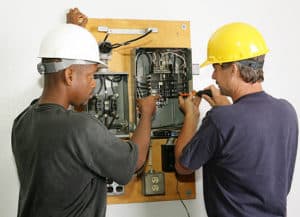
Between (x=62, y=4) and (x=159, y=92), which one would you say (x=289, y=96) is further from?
(x=62, y=4)

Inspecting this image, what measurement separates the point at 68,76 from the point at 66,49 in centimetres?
10

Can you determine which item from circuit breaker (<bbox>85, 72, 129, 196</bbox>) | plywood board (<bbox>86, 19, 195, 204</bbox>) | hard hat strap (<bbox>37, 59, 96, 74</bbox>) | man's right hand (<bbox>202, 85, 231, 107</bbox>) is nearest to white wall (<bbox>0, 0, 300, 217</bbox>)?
plywood board (<bbox>86, 19, 195, 204</bbox>)

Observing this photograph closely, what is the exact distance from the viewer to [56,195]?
130 centimetres

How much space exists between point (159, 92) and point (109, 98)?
25 centimetres

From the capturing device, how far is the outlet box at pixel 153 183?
187 centimetres

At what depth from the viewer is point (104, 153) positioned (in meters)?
1.29

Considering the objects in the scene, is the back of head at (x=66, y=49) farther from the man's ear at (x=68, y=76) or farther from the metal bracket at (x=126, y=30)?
the metal bracket at (x=126, y=30)

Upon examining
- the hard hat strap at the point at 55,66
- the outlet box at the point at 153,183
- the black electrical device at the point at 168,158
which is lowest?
the outlet box at the point at 153,183

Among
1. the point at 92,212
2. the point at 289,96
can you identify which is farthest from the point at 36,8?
the point at 289,96

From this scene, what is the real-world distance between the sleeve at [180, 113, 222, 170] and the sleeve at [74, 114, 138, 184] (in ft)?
0.86

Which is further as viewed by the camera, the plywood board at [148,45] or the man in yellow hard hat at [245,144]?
the plywood board at [148,45]

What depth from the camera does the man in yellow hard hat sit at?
144 centimetres

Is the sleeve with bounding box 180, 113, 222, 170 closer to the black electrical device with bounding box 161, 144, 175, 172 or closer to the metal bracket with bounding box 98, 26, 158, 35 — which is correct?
the black electrical device with bounding box 161, 144, 175, 172

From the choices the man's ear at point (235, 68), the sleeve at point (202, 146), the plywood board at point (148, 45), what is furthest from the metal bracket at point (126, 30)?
the sleeve at point (202, 146)
